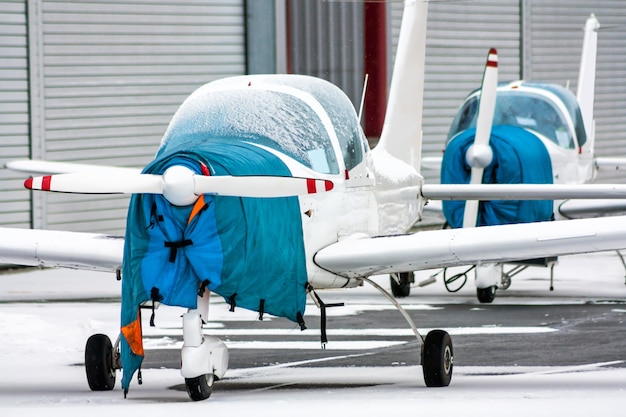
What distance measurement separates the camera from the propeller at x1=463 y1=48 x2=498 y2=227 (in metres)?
13.5

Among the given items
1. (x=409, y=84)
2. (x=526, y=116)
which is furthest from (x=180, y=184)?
(x=526, y=116)

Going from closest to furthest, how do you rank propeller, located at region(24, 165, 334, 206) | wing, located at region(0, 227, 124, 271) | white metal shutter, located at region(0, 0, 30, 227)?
propeller, located at region(24, 165, 334, 206) < wing, located at region(0, 227, 124, 271) < white metal shutter, located at region(0, 0, 30, 227)

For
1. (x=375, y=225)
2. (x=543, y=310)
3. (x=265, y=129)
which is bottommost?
(x=543, y=310)

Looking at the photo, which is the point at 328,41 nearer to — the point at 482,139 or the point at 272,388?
the point at 482,139

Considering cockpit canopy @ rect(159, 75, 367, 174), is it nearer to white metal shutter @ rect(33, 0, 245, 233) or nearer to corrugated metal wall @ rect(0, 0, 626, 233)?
corrugated metal wall @ rect(0, 0, 626, 233)

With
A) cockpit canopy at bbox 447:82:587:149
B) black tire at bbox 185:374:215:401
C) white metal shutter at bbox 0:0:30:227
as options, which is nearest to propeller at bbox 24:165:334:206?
black tire at bbox 185:374:215:401

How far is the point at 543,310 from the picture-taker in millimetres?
13312

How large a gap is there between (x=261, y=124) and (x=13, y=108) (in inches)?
382

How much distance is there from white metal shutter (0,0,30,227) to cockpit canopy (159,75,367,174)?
891 cm

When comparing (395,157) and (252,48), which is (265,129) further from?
(252,48)

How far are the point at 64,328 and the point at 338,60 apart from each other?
10.9 m

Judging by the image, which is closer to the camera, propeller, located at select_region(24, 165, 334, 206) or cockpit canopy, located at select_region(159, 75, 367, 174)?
propeller, located at select_region(24, 165, 334, 206)

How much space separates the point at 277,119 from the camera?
9016 millimetres

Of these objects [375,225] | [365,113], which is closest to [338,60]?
[365,113]
